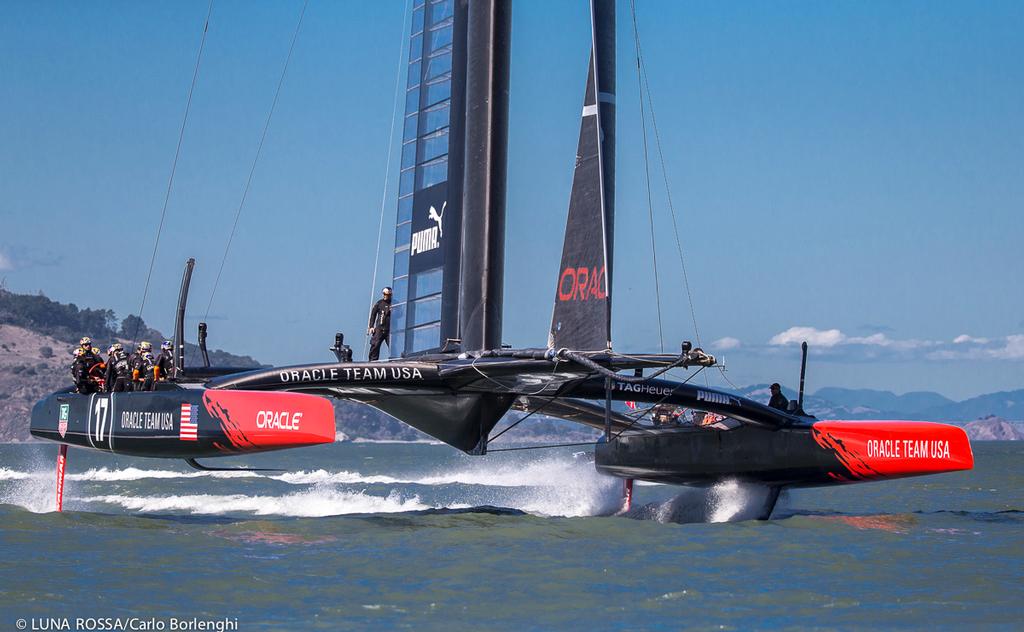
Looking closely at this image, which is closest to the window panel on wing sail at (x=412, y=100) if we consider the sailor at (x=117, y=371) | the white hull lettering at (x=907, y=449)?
the sailor at (x=117, y=371)

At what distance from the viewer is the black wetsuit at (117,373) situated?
404 inches

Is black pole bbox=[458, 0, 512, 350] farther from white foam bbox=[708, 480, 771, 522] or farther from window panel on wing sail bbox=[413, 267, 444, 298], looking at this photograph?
white foam bbox=[708, 480, 771, 522]

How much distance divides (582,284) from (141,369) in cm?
366

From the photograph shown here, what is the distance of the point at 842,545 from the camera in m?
8.54

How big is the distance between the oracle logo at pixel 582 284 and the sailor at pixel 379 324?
238cm

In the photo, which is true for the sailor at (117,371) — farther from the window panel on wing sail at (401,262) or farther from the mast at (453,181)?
the window panel on wing sail at (401,262)

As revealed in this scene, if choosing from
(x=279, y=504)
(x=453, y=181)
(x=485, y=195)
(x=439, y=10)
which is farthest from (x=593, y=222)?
(x=279, y=504)

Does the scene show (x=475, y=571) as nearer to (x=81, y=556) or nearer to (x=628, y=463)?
(x=81, y=556)

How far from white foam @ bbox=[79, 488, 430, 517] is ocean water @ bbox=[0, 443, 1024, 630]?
236 millimetres

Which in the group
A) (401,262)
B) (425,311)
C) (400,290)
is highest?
(401,262)

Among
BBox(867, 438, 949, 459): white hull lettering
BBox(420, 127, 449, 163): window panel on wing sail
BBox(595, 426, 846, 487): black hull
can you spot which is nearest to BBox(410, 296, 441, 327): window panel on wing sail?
BBox(420, 127, 449, 163): window panel on wing sail

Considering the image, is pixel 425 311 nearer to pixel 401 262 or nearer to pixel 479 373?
pixel 401 262

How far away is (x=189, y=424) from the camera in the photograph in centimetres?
911

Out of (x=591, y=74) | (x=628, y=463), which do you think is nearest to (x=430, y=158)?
Result: (x=591, y=74)
